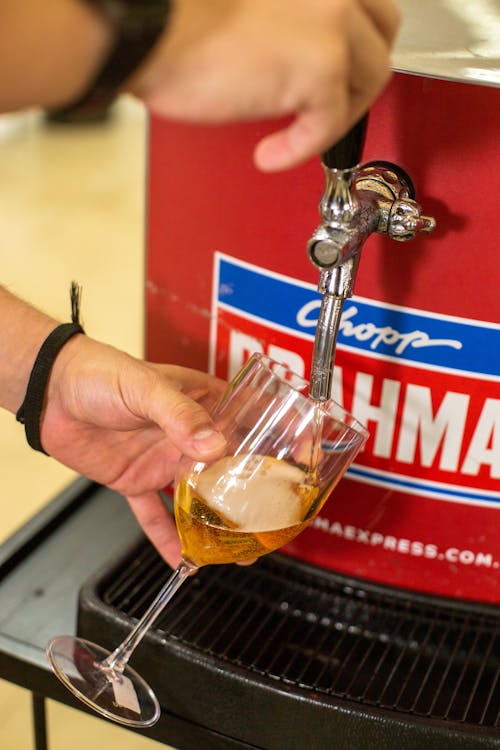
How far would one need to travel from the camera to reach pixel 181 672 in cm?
87

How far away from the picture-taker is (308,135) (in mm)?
593

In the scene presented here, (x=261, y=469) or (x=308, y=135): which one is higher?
(x=308, y=135)

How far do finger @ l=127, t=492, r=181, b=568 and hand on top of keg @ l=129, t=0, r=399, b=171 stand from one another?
1.53 feet

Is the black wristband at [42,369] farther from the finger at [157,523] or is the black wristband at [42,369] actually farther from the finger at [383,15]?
the finger at [383,15]

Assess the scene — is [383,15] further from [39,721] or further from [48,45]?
[39,721]

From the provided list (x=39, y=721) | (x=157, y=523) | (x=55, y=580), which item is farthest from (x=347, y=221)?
(x=39, y=721)

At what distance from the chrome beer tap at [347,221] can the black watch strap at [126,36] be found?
0.17 meters

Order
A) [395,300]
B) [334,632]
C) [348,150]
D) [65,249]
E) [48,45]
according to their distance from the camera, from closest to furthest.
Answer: [48,45] → [348,150] → [395,300] → [334,632] → [65,249]

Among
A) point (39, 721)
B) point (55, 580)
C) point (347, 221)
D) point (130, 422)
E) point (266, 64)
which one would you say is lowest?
point (39, 721)

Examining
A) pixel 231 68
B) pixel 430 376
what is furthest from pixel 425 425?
pixel 231 68

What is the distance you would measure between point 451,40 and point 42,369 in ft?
1.43

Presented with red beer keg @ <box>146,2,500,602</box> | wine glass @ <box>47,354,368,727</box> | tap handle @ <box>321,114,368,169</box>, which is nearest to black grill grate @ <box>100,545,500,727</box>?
red beer keg @ <box>146,2,500,602</box>

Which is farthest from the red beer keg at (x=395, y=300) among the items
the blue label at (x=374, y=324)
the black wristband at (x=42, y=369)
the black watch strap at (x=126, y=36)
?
the black watch strap at (x=126, y=36)

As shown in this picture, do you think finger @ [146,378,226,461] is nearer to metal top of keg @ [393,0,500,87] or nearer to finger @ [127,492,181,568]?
finger @ [127,492,181,568]
